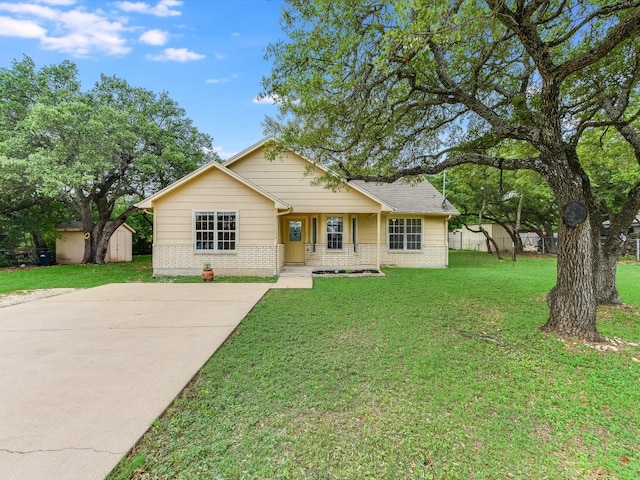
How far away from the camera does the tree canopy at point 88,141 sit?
506 inches

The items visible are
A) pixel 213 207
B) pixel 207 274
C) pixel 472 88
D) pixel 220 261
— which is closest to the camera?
pixel 472 88

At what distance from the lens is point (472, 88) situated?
19.9ft

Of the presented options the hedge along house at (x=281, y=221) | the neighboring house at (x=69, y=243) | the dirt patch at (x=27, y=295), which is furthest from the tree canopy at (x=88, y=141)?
the dirt patch at (x=27, y=295)

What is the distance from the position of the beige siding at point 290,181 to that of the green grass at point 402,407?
8251mm

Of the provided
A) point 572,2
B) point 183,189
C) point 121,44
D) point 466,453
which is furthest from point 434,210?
point 121,44

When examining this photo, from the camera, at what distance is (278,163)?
45.2 feet

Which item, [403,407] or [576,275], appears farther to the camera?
[576,275]

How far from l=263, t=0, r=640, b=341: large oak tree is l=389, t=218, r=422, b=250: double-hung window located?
281 inches

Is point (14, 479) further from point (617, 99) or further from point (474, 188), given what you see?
point (474, 188)

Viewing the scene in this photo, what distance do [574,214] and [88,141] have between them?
17.1 m

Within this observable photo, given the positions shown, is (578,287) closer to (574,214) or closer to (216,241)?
(574,214)

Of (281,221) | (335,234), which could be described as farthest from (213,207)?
(335,234)

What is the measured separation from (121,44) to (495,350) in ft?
49.1

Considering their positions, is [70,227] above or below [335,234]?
above
